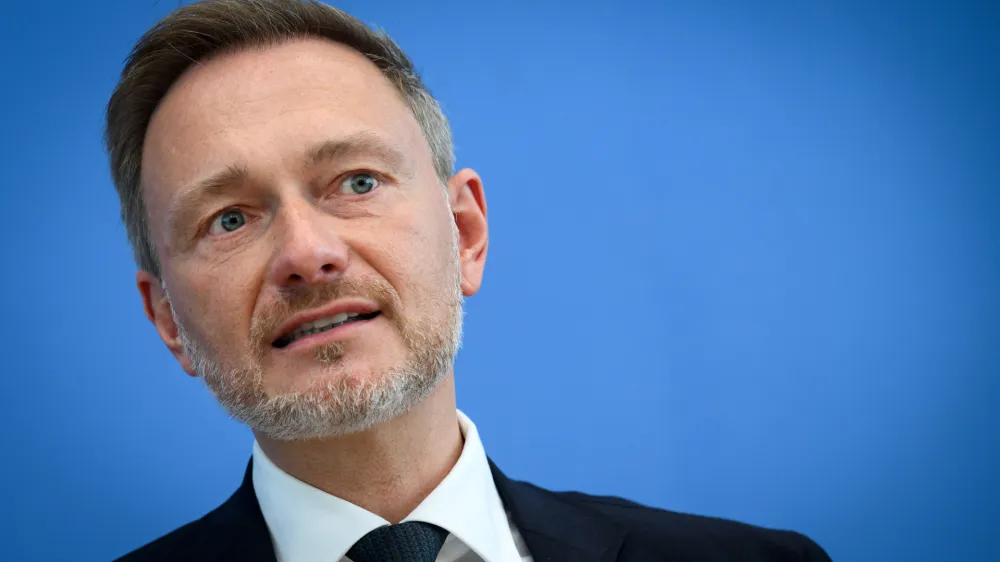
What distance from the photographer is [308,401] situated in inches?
72.0

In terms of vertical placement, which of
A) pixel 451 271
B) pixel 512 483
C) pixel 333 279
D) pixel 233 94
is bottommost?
pixel 512 483

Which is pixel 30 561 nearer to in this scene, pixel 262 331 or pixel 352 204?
pixel 262 331

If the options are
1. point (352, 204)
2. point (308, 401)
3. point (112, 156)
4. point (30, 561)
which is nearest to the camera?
point (308, 401)

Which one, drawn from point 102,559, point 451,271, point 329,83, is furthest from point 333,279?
point 102,559

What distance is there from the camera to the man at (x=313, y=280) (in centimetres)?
186

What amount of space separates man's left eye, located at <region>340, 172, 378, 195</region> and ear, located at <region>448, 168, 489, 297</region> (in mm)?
313

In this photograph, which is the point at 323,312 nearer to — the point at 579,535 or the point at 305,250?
the point at 305,250

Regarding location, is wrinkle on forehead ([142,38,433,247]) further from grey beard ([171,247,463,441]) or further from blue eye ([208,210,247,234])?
grey beard ([171,247,463,441])

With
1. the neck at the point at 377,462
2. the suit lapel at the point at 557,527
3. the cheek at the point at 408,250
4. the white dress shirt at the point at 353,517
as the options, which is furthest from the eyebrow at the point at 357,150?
the suit lapel at the point at 557,527

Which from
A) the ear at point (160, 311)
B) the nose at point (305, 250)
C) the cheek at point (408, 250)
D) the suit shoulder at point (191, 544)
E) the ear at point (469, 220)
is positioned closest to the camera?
the nose at point (305, 250)

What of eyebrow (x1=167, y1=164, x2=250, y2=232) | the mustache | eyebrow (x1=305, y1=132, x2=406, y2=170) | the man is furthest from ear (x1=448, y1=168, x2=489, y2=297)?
eyebrow (x1=167, y1=164, x2=250, y2=232)

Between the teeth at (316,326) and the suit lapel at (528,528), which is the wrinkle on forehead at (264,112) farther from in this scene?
the suit lapel at (528,528)

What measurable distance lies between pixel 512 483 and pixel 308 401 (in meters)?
0.66

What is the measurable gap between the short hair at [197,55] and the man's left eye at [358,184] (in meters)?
0.26
